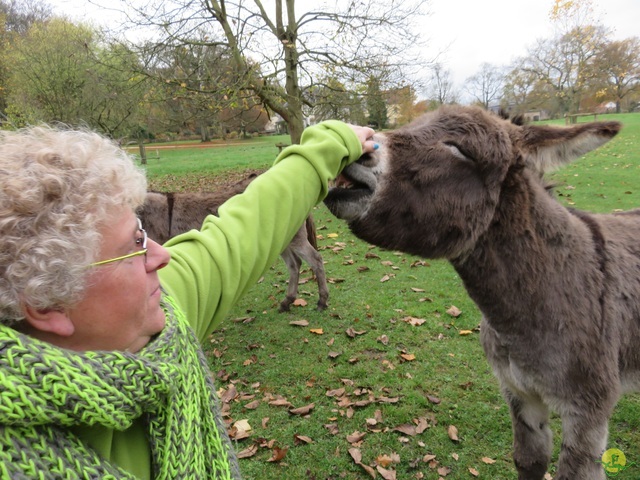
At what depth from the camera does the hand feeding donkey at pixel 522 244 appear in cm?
191

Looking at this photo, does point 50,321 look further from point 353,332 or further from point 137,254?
point 353,332

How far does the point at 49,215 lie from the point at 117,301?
291 mm

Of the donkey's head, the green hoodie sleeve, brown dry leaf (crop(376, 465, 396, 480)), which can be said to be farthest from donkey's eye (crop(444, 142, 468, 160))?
brown dry leaf (crop(376, 465, 396, 480))

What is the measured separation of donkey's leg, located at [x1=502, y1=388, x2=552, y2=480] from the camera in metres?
2.59

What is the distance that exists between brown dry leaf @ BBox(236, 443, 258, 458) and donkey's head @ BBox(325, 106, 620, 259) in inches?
97.8

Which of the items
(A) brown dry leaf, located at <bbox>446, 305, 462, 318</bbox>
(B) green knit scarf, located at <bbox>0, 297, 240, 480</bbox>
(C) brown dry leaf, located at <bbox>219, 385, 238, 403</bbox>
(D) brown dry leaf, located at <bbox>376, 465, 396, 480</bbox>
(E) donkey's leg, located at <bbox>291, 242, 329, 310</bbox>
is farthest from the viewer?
(E) donkey's leg, located at <bbox>291, 242, 329, 310</bbox>

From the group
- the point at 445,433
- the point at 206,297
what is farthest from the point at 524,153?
the point at 445,433

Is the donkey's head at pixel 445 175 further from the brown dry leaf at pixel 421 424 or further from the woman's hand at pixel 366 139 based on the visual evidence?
the brown dry leaf at pixel 421 424

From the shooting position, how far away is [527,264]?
2105 mm

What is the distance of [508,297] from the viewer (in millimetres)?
2146

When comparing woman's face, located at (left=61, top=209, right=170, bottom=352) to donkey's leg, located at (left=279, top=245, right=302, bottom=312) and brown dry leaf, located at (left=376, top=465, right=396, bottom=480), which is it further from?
donkey's leg, located at (left=279, top=245, right=302, bottom=312)

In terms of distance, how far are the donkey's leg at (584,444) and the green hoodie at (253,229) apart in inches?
70.5

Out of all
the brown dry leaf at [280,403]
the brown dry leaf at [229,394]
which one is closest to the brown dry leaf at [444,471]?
the brown dry leaf at [280,403]

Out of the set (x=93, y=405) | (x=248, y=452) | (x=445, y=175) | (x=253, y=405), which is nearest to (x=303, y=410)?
(x=253, y=405)
